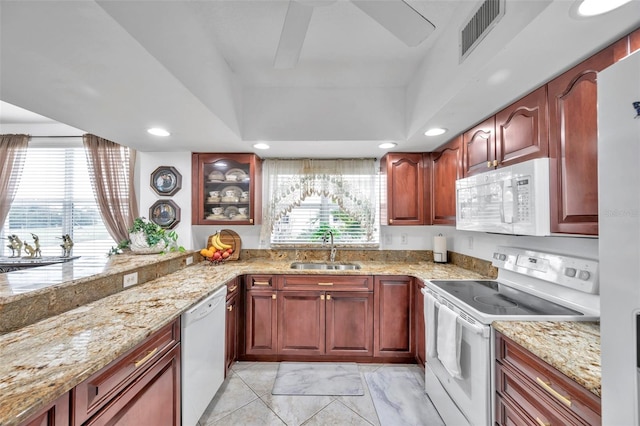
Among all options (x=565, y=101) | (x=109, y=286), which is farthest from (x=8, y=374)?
→ (x=565, y=101)

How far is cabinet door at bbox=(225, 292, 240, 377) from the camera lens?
219 centimetres

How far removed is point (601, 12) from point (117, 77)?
77.6 inches

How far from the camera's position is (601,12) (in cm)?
87

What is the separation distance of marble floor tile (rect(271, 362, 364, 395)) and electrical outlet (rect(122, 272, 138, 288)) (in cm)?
131

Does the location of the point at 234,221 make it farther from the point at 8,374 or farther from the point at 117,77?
the point at 8,374

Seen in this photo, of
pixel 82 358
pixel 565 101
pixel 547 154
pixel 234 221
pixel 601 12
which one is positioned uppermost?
pixel 601 12

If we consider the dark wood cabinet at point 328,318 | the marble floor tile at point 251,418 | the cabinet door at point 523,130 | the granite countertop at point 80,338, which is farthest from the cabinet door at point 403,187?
the marble floor tile at point 251,418

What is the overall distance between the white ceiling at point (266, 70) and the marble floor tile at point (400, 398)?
6.66 ft

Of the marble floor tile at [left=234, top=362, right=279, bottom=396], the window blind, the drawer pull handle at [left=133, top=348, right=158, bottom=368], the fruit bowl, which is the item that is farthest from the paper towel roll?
the window blind

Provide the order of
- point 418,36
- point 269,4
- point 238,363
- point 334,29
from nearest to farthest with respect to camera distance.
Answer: point 418,36
point 269,4
point 334,29
point 238,363

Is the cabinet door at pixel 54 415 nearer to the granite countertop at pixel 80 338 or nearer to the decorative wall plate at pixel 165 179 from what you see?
the granite countertop at pixel 80 338

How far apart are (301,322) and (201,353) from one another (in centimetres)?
98

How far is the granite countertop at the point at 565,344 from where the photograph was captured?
873 mm

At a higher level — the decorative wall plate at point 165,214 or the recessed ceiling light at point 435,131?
the recessed ceiling light at point 435,131
